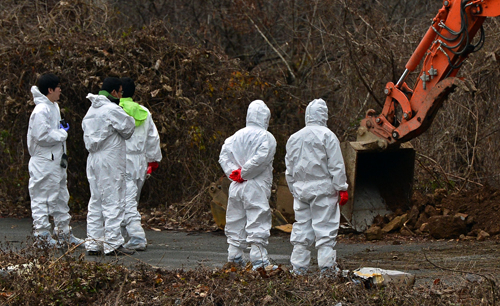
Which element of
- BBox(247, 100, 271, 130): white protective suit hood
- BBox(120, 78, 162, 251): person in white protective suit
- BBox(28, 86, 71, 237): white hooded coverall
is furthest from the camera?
BBox(120, 78, 162, 251): person in white protective suit

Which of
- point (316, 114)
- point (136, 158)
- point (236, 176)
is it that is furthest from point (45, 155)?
point (316, 114)

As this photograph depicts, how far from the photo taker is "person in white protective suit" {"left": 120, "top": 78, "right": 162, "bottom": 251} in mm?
8766

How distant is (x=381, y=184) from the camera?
10391 millimetres

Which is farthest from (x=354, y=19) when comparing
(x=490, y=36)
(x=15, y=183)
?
(x=15, y=183)

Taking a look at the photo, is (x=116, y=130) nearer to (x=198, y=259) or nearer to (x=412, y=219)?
(x=198, y=259)

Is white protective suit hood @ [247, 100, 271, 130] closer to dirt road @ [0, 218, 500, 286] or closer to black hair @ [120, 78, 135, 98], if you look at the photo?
dirt road @ [0, 218, 500, 286]

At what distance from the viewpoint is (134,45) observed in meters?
11.9

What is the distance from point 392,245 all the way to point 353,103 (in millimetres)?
4932

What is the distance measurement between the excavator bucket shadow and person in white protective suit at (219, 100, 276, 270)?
9.01 feet

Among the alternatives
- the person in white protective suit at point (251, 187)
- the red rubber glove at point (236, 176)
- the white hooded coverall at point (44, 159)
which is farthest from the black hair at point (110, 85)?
the red rubber glove at point (236, 176)

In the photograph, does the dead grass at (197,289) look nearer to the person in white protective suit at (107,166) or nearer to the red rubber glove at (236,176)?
the red rubber glove at (236,176)

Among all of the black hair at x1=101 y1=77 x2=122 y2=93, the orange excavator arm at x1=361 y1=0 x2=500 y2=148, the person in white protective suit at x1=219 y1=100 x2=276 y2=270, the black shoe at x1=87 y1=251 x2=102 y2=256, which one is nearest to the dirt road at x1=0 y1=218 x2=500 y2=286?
the black shoe at x1=87 y1=251 x2=102 y2=256

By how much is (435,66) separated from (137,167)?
4.06m

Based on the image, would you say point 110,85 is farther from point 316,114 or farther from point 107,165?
point 316,114
